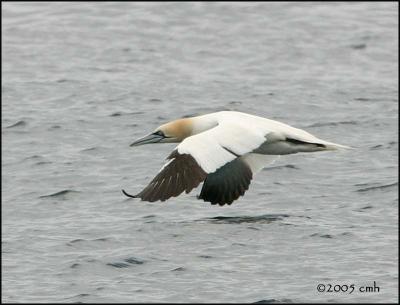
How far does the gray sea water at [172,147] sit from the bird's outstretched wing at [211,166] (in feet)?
1.83

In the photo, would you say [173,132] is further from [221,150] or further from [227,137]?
[221,150]

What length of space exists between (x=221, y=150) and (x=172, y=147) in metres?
5.97

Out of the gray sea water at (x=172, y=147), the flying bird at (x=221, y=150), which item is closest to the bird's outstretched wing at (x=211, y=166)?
the flying bird at (x=221, y=150)

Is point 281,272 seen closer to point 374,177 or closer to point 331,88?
Result: point 374,177

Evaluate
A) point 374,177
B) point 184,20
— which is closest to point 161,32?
point 184,20

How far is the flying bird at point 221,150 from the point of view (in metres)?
11.1

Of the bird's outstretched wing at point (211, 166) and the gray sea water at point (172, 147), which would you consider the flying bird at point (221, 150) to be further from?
the gray sea water at point (172, 147)

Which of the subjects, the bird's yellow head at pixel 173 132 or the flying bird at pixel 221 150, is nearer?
Result: the flying bird at pixel 221 150

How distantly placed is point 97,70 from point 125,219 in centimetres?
918

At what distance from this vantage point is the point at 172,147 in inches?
685

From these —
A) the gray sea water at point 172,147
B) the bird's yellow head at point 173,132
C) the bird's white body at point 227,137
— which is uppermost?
the bird's white body at point 227,137

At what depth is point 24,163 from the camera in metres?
16.8

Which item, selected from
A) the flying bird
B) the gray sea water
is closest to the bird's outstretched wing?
the flying bird

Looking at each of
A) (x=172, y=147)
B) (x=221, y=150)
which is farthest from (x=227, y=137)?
(x=172, y=147)
